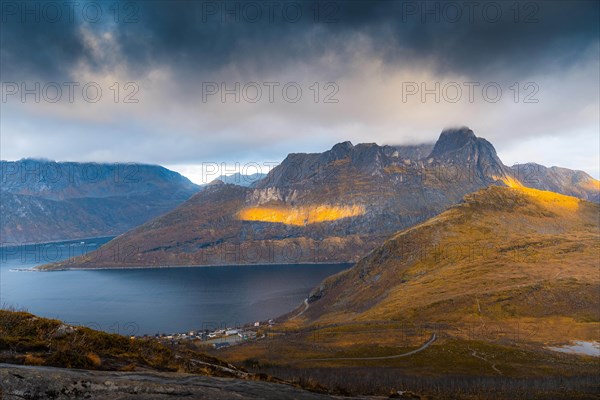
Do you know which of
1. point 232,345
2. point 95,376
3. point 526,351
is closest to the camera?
point 95,376

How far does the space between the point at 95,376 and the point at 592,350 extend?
6513 inches

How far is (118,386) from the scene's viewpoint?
638 inches

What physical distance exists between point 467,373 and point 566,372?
87.0 feet

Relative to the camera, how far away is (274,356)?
146 metres

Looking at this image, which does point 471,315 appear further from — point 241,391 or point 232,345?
point 241,391

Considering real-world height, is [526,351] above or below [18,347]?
below

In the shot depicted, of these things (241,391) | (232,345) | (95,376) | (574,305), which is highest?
(95,376)

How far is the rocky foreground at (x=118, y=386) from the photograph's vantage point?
14570mm

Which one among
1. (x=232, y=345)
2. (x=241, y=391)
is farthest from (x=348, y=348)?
(x=241, y=391)

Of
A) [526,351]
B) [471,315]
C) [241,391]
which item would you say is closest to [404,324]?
[471,315]

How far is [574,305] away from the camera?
18088 centimetres

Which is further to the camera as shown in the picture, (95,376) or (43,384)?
(95,376)

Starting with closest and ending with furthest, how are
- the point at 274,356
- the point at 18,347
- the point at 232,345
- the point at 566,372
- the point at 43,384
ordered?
the point at 43,384, the point at 18,347, the point at 566,372, the point at 274,356, the point at 232,345

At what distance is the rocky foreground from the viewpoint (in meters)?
14.6
